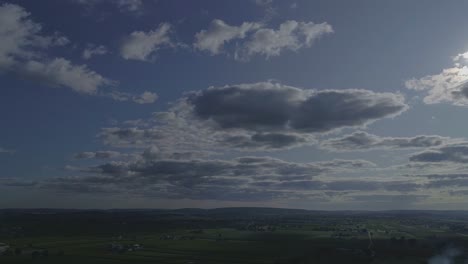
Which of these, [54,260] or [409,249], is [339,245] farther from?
[54,260]

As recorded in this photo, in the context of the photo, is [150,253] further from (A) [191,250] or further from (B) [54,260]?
(B) [54,260]

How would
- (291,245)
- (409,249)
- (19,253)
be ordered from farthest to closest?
(291,245) < (19,253) < (409,249)

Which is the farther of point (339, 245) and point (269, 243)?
point (269, 243)

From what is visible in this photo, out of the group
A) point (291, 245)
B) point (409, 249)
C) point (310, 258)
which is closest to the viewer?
point (310, 258)

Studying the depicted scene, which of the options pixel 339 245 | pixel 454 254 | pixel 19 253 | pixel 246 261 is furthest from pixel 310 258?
pixel 19 253

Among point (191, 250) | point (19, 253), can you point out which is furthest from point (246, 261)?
point (19, 253)

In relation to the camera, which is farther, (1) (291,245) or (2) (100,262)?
(1) (291,245)

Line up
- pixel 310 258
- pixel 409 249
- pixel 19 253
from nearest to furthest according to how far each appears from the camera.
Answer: pixel 310 258, pixel 409 249, pixel 19 253

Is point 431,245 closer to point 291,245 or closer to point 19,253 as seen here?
point 291,245
